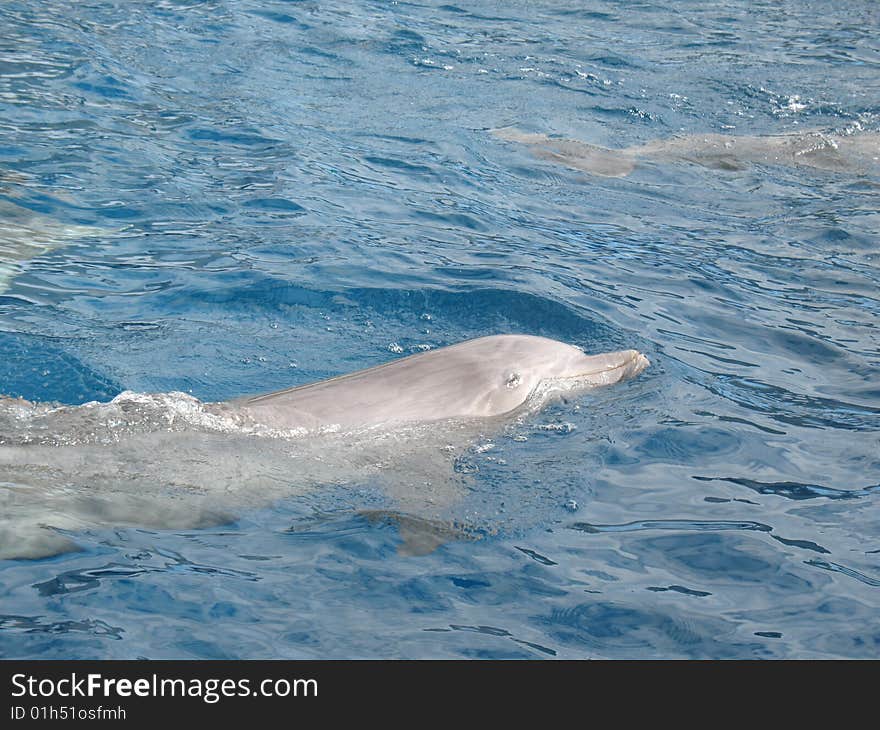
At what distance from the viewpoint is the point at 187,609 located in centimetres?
507

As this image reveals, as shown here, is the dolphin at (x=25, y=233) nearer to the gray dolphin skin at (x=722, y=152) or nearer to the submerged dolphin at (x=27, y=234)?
the submerged dolphin at (x=27, y=234)

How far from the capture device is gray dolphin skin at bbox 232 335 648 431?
6660 millimetres

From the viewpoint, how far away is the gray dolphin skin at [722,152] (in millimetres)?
12852

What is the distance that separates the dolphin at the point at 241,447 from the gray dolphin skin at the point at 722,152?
6133mm

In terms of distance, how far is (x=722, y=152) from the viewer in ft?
43.3

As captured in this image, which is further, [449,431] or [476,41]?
[476,41]

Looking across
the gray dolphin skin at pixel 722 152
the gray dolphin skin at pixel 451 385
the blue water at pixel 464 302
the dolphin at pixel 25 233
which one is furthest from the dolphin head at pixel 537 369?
the gray dolphin skin at pixel 722 152

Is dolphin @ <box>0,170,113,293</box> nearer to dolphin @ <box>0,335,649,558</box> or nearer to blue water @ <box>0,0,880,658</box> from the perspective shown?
blue water @ <box>0,0,880,658</box>

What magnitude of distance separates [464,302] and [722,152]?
5412mm

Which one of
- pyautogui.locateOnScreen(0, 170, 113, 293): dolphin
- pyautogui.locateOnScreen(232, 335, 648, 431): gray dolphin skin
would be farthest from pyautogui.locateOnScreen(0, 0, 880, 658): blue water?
pyautogui.locateOnScreen(232, 335, 648, 431): gray dolphin skin
